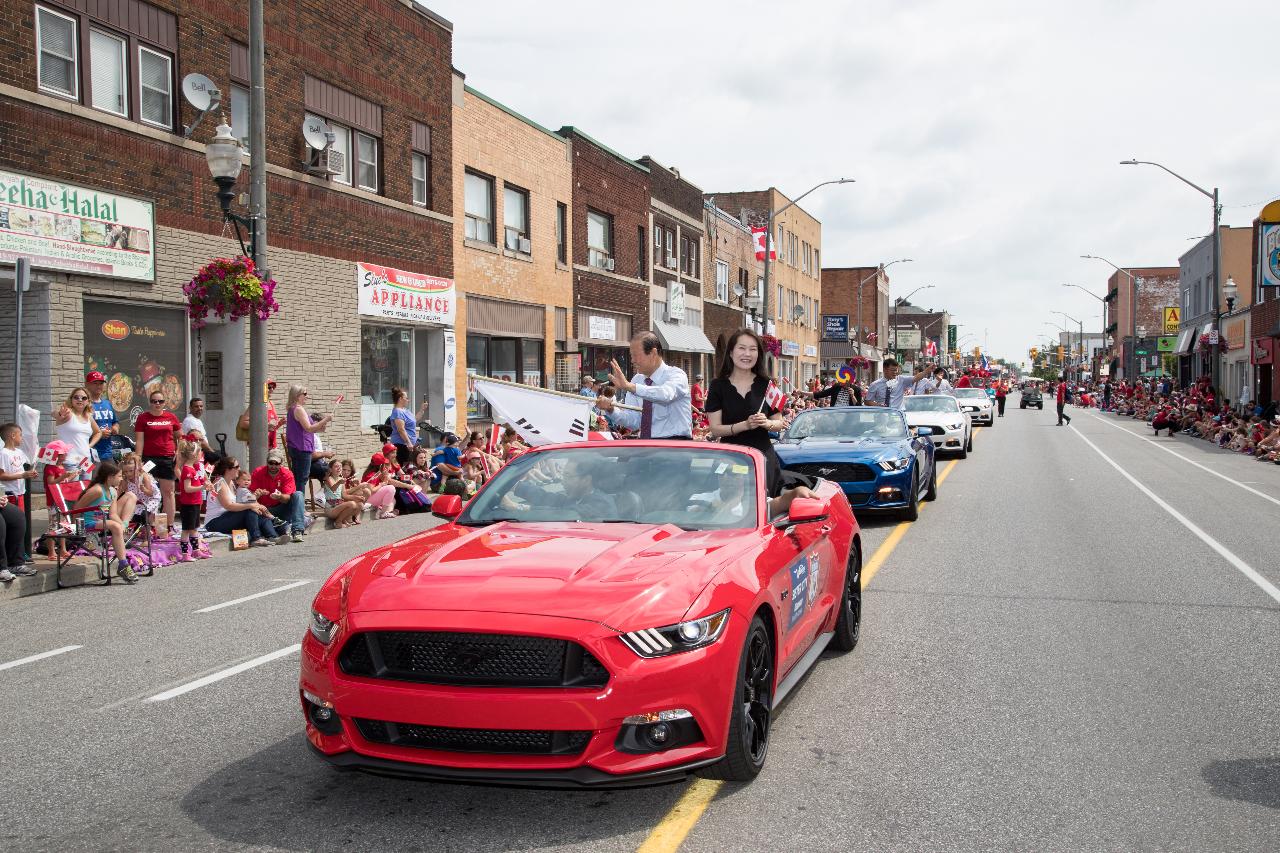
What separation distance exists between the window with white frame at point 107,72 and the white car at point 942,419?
15.4 metres

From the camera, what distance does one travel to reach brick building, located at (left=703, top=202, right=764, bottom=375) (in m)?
43.5

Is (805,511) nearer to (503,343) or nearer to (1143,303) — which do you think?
(503,343)

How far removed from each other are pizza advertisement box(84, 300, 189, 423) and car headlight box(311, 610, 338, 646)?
11492mm

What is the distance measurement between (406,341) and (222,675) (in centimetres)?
1684

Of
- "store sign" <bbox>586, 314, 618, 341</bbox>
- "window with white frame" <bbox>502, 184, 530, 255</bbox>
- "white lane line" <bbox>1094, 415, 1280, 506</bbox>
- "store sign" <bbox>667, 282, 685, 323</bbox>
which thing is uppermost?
"window with white frame" <bbox>502, 184, 530, 255</bbox>

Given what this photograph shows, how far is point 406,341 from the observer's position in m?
22.6

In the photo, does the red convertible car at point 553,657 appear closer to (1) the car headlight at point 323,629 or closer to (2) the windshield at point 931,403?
(1) the car headlight at point 323,629

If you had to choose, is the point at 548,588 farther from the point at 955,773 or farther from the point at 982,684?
the point at 982,684

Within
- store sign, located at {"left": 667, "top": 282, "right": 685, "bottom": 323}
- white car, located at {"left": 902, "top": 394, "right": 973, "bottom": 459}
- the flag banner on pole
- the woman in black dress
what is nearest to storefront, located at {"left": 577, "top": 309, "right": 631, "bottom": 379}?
store sign, located at {"left": 667, "top": 282, "right": 685, "bottom": 323}

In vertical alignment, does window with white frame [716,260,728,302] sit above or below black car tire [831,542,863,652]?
above

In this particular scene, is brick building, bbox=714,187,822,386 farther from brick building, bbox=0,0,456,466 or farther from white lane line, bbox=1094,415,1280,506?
brick building, bbox=0,0,456,466

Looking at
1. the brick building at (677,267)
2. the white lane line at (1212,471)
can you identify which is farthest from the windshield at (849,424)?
the brick building at (677,267)

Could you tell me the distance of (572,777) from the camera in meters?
3.70

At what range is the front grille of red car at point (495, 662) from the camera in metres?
3.76
